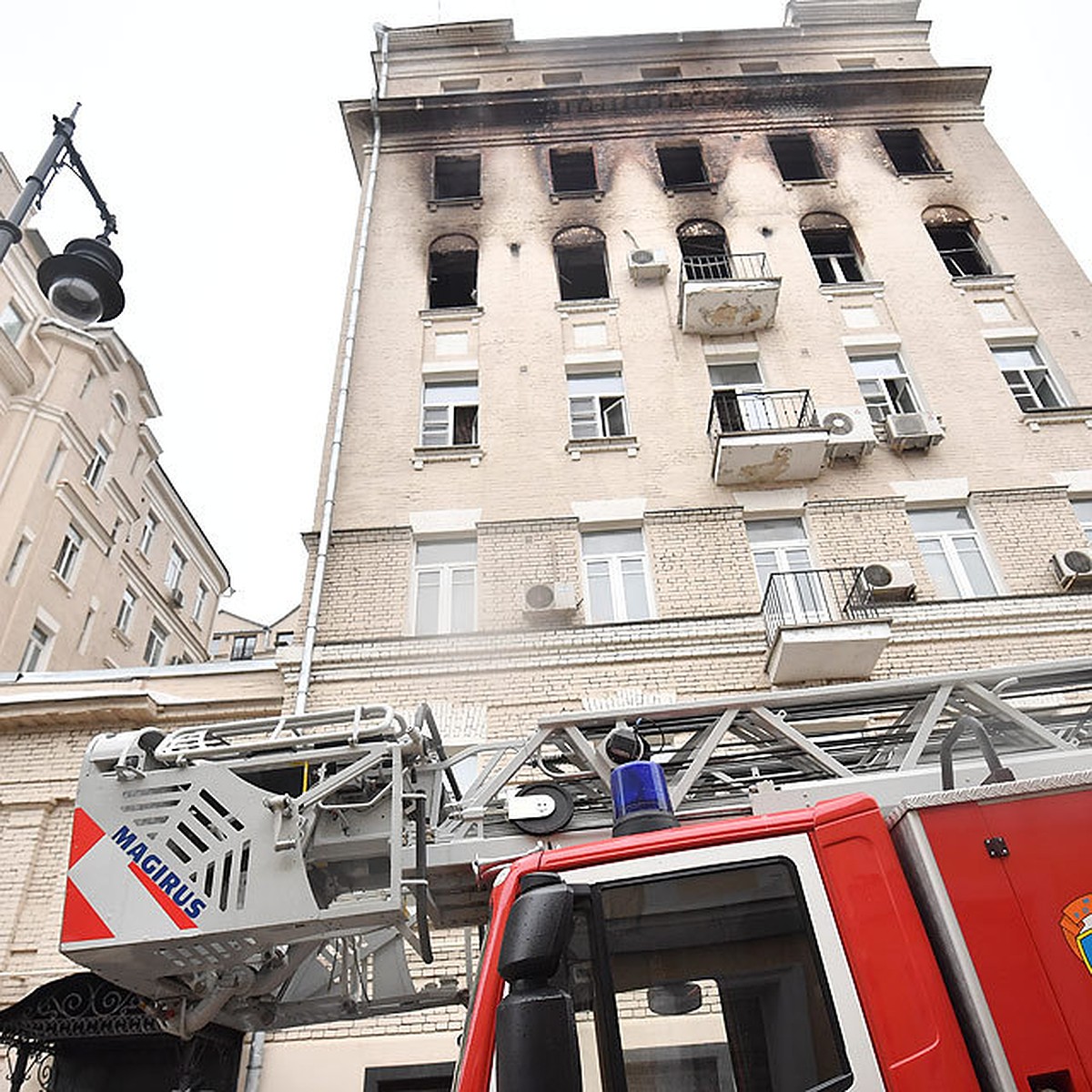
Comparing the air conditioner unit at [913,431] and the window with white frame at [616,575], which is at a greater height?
the air conditioner unit at [913,431]

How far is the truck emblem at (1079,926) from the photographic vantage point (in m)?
2.89

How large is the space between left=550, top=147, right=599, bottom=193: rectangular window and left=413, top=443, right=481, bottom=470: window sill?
Result: 8818 mm

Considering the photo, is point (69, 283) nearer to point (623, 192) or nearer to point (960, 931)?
point (960, 931)

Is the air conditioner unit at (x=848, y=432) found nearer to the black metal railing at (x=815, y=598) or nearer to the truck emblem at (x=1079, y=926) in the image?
the black metal railing at (x=815, y=598)

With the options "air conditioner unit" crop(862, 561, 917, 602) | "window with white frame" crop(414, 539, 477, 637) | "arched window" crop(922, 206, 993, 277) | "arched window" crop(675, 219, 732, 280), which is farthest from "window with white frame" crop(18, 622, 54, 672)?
"arched window" crop(922, 206, 993, 277)

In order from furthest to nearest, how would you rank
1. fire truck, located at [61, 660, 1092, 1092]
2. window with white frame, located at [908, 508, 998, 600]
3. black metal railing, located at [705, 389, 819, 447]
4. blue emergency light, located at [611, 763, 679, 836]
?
1. black metal railing, located at [705, 389, 819, 447]
2. window with white frame, located at [908, 508, 998, 600]
3. blue emergency light, located at [611, 763, 679, 836]
4. fire truck, located at [61, 660, 1092, 1092]

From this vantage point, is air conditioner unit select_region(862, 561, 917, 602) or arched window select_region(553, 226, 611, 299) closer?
air conditioner unit select_region(862, 561, 917, 602)

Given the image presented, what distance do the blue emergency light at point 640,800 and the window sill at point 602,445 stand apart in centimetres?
960

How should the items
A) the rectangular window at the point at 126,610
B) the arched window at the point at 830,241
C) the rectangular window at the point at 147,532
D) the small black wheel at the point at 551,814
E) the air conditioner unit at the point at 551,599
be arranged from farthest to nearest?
1. the rectangular window at the point at 147,532
2. the rectangular window at the point at 126,610
3. the arched window at the point at 830,241
4. the air conditioner unit at the point at 551,599
5. the small black wheel at the point at 551,814

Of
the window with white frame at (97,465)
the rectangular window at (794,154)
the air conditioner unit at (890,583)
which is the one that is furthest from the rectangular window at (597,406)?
the window with white frame at (97,465)

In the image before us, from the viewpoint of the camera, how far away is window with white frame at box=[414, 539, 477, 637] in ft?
39.0

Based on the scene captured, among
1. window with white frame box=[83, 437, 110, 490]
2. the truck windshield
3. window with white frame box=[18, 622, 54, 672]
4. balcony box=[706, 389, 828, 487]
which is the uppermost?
window with white frame box=[83, 437, 110, 490]

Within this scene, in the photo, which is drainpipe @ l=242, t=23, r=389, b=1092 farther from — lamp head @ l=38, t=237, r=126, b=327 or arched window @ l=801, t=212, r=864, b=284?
arched window @ l=801, t=212, r=864, b=284

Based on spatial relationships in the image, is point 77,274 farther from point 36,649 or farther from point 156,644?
point 156,644
